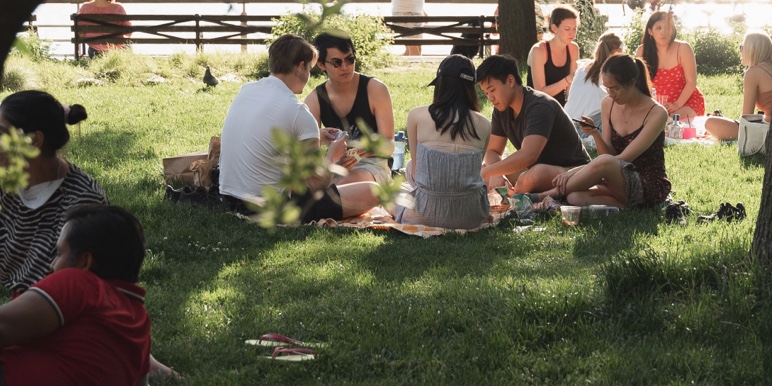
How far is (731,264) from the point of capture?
15.5ft

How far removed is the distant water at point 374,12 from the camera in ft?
59.8

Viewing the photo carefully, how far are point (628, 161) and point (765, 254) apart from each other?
2558mm

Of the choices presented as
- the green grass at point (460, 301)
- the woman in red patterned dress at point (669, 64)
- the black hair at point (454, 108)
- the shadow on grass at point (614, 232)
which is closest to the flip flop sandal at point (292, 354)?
the green grass at point (460, 301)

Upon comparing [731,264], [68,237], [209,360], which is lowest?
[209,360]

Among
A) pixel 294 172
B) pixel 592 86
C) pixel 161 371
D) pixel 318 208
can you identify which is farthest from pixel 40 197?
pixel 592 86

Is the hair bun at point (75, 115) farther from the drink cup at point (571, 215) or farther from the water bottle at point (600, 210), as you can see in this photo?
the water bottle at point (600, 210)

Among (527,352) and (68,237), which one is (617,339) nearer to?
(527,352)

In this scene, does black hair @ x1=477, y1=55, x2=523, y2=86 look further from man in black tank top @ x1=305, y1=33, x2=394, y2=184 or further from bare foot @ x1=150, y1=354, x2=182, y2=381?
bare foot @ x1=150, y1=354, x2=182, y2=381

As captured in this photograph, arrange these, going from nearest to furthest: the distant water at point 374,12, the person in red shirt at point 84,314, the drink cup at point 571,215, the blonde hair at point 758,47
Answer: the person in red shirt at point 84,314 → the drink cup at point 571,215 → the blonde hair at point 758,47 → the distant water at point 374,12

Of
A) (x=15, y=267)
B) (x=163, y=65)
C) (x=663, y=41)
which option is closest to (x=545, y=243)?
(x=15, y=267)

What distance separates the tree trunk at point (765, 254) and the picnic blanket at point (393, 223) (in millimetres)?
2284

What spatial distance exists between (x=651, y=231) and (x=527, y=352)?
7.99ft

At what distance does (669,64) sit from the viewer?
408 inches

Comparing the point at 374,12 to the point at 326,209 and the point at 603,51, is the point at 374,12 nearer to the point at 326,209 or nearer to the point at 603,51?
the point at 603,51
